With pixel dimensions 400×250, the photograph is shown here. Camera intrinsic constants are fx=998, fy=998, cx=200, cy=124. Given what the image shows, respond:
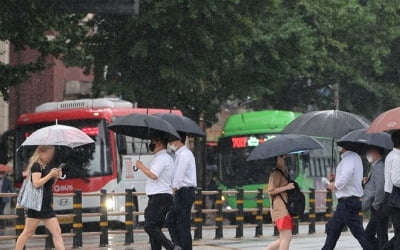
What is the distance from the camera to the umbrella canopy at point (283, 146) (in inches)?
513

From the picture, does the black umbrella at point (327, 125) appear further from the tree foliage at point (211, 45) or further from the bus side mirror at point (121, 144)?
the tree foliage at point (211, 45)

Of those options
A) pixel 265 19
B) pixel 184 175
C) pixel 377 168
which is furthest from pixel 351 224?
pixel 265 19

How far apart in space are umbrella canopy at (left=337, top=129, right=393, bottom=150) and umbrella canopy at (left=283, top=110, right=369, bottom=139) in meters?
0.39

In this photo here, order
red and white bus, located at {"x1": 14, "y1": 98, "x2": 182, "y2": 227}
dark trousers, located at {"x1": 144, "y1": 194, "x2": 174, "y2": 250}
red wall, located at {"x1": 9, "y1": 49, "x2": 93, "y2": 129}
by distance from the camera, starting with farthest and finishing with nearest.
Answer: red wall, located at {"x1": 9, "y1": 49, "x2": 93, "y2": 129} < red and white bus, located at {"x1": 14, "y1": 98, "x2": 182, "y2": 227} < dark trousers, located at {"x1": 144, "y1": 194, "x2": 174, "y2": 250}

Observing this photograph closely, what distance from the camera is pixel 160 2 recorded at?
3020cm

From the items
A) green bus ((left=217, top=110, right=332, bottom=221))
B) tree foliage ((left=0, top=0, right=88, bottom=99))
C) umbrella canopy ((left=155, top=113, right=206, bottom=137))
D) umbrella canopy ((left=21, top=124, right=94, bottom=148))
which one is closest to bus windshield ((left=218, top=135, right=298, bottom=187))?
green bus ((left=217, top=110, right=332, bottom=221))

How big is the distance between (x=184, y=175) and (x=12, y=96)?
32.1 meters

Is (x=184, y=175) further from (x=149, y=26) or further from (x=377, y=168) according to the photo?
(x=149, y=26)

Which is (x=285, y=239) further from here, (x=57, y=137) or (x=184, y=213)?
(x=57, y=137)

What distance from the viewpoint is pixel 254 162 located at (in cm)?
3344

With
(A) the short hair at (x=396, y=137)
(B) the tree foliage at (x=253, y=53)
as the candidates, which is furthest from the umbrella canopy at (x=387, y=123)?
(B) the tree foliage at (x=253, y=53)

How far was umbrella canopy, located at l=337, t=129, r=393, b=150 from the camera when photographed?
13.7m

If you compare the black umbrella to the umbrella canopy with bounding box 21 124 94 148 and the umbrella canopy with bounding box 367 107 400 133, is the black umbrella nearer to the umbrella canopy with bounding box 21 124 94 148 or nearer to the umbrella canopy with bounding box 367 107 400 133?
the umbrella canopy with bounding box 367 107 400 133

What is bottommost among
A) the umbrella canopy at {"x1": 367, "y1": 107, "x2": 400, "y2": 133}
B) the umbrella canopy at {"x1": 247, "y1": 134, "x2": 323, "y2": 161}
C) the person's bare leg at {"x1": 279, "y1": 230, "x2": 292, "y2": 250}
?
the person's bare leg at {"x1": 279, "y1": 230, "x2": 292, "y2": 250}
